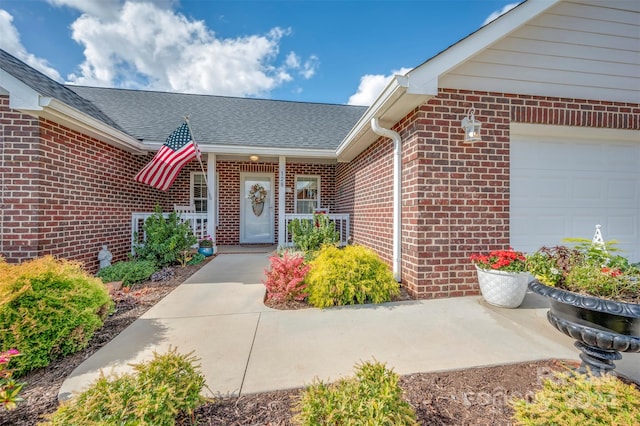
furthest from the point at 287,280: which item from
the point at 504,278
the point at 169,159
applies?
the point at 169,159

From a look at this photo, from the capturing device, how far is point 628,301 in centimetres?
161

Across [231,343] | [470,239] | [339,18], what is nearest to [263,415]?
[231,343]

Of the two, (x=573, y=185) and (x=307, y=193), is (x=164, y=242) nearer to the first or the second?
(x=307, y=193)

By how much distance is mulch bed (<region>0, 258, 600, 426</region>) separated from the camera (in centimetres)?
151

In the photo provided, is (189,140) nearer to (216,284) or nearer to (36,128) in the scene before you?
(36,128)

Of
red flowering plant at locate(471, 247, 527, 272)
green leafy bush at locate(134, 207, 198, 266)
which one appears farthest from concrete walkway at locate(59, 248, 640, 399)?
green leafy bush at locate(134, 207, 198, 266)

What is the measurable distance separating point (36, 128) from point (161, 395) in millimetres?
4858

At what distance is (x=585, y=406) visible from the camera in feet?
4.01

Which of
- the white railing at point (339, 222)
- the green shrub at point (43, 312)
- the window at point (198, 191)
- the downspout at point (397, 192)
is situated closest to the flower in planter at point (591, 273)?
the downspout at point (397, 192)

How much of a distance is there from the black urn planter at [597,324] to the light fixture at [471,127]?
7.04ft

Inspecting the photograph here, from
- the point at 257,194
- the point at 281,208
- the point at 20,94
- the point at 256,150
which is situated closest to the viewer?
the point at 20,94

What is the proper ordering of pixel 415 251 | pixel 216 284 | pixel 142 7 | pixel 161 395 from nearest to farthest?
pixel 161 395 → pixel 415 251 → pixel 216 284 → pixel 142 7

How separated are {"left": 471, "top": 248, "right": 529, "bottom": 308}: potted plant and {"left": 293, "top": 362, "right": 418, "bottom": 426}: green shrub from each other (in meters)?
2.46

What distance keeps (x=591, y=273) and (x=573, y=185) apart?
3.09 metres
